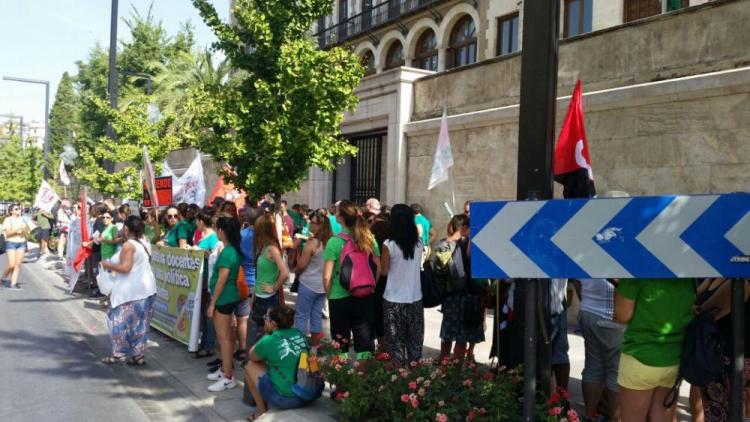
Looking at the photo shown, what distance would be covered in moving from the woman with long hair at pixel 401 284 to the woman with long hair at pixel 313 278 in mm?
1247

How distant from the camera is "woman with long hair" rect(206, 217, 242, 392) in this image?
20.8ft

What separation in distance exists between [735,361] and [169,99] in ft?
105

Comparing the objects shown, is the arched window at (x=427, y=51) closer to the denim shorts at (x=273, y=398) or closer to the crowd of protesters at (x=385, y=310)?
the crowd of protesters at (x=385, y=310)

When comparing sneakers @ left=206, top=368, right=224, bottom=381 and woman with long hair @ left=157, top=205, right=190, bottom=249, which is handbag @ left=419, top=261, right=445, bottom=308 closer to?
sneakers @ left=206, top=368, right=224, bottom=381

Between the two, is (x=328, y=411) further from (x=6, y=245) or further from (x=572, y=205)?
(x=6, y=245)

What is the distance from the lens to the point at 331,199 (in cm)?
1612

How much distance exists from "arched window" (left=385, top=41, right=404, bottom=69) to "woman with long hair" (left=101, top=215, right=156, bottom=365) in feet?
67.7

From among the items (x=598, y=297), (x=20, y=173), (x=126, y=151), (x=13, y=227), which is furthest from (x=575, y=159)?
(x=20, y=173)

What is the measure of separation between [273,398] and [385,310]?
1.32 metres

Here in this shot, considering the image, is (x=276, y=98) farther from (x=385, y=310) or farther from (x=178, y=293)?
(x=385, y=310)

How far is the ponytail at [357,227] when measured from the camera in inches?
232


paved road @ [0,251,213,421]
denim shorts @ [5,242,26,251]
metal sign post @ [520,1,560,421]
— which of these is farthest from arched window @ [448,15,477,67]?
metal sign post @ [520,1,560,421]

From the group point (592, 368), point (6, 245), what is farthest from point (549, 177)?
point (6, 245)

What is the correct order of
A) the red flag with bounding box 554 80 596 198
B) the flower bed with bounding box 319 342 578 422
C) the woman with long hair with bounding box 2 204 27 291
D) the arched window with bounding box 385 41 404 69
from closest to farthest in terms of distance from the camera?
the flower bed with bounding box 319 342 578 422 → the red flag with bounding box 554 80 596 198 → the woman with long hair with bounding box 2 204 27 291 → the arched window with bounding box 385 41 404 69
